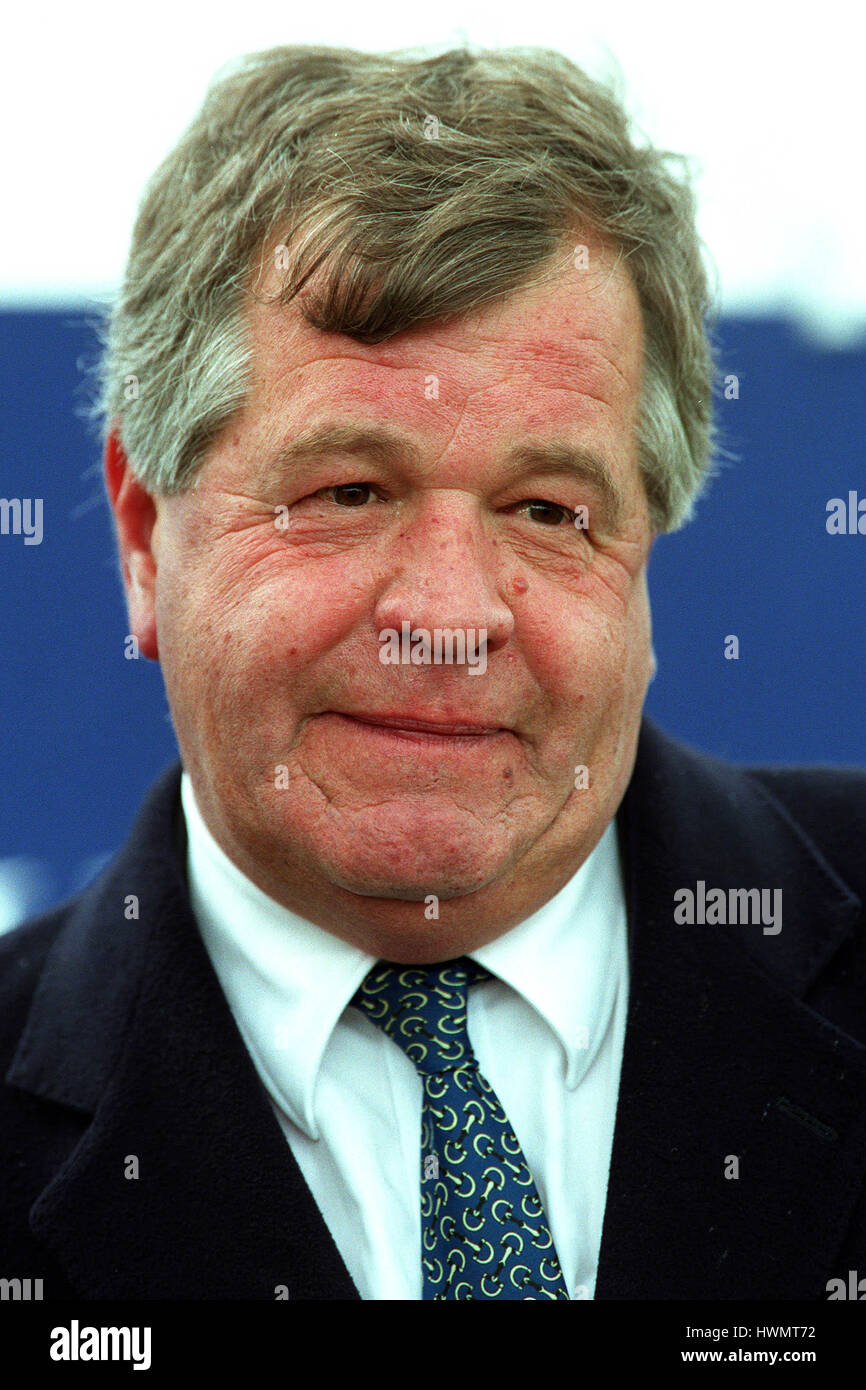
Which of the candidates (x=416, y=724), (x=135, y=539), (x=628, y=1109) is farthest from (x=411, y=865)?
(x=135, y=539)

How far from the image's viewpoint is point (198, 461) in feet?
6.85

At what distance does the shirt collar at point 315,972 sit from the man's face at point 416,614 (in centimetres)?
5

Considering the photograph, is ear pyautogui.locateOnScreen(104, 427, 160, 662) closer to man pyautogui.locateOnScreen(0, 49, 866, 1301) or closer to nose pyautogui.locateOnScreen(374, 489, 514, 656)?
man pyautogui.locateOnScreen(0, 49, 866, 1301)

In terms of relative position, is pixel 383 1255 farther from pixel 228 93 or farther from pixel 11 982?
pixel 228 93

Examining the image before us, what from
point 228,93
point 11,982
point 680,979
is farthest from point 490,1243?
point 228,93

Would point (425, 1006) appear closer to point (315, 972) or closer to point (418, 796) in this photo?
point (315, 972)

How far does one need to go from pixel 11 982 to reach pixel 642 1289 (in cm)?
120

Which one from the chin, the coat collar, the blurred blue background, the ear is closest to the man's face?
the chin

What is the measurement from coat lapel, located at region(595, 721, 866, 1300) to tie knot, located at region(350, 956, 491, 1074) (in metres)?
0.27

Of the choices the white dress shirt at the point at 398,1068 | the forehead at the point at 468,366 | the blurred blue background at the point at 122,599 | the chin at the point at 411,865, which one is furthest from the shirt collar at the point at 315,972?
the blurred blue background at the point at 122,599

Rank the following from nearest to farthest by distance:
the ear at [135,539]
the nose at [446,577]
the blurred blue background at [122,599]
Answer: the nose at [446,577]
the ear at [135,539]
the blurred blue background at [122,599]

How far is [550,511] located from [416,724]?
1.30 feet

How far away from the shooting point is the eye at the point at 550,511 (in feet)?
6.66

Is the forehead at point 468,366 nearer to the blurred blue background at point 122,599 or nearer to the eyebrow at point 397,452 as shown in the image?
the eyebrow at point 397,452
